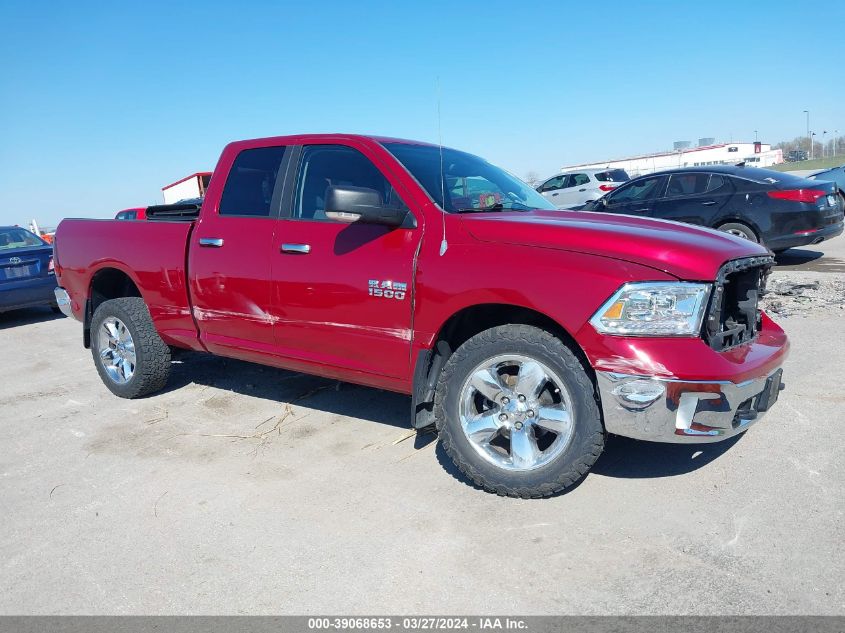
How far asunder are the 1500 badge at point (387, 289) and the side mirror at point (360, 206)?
1.10 ft

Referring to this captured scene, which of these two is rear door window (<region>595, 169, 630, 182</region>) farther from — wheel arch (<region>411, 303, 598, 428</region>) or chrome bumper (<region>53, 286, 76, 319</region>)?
wheel arch (<region>411, 303, 598, 428</region>)

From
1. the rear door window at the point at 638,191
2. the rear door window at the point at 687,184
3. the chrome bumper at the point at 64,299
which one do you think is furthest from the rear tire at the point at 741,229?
the chrome bumper at the point at 64,299

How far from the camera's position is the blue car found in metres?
8.83

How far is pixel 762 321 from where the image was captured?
12.3ft

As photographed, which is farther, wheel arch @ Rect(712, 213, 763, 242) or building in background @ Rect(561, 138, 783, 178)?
building in background @ Rect(561, 138, 783, 178)

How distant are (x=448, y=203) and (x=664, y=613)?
2324 millimetres

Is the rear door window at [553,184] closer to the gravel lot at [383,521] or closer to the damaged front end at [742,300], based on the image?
the gravel lot at [383,521]

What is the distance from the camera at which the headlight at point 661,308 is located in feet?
9.43

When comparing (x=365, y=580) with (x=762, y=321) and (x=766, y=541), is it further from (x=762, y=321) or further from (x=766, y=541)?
(x=762, y=321)

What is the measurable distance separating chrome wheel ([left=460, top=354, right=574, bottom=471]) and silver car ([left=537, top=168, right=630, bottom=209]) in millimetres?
15082

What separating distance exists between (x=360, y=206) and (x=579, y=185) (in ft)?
53.3

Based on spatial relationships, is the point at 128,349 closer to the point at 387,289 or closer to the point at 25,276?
the point at 387,289

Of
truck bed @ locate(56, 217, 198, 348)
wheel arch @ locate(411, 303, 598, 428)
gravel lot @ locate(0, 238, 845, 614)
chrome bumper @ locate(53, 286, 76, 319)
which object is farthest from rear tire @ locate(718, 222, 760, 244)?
chrome bumper @ locate(53, 286, 76, 319)

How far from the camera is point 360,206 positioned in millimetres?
3396
